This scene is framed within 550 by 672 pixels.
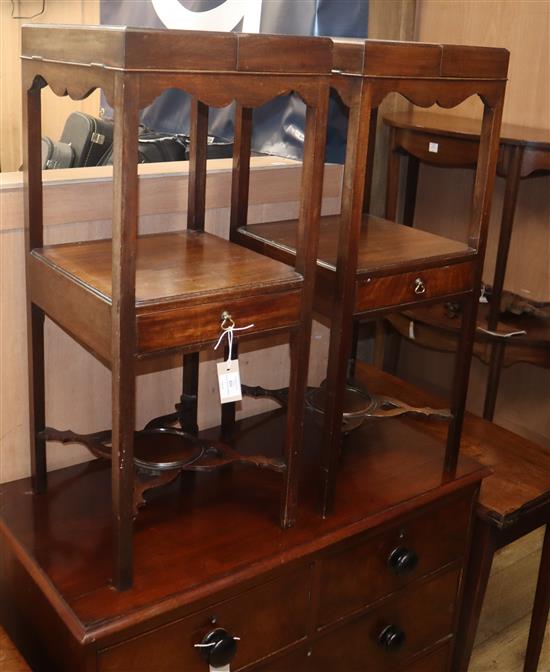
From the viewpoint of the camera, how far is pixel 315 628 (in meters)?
1.51

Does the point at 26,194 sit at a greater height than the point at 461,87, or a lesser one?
lesser

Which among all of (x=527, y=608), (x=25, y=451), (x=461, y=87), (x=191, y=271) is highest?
(x=461, y=87)

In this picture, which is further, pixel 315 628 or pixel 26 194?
pixel 315 628

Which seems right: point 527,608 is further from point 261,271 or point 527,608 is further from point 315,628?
point 261,271

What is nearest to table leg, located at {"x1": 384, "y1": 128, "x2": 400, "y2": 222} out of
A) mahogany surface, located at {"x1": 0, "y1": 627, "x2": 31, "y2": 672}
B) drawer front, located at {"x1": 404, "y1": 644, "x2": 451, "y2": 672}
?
drawer front, located at {"x1": 404, "y1": 644, "x2": 451, "y2": 672}

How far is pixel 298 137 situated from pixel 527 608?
137 centimetres

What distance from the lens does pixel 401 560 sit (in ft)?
5.21

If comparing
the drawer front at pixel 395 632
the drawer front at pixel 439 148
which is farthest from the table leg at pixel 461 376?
the drawer front at pixel 439 148

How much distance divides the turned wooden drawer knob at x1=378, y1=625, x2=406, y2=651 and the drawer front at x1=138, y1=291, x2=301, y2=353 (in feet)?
2.30

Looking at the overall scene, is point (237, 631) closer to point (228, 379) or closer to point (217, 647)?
point (217, 647)

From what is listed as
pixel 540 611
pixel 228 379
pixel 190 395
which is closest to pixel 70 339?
pixel 190 395

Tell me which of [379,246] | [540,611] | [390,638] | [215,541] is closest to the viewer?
[215,541]

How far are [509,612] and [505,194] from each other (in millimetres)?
1089

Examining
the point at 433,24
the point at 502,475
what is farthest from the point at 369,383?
the point at 433,24
